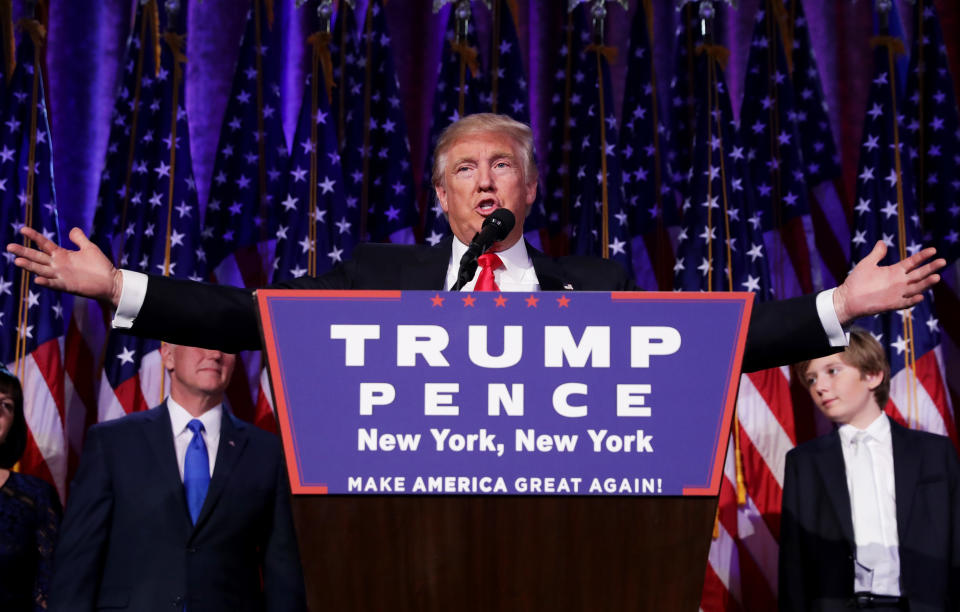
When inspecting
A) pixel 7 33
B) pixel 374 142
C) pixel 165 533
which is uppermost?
pixel 7 33

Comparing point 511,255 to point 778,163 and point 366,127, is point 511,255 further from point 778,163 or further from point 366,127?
point 778,163

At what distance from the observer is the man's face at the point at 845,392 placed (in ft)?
11.7

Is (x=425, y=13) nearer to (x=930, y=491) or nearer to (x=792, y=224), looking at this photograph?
(x=792, y=224)

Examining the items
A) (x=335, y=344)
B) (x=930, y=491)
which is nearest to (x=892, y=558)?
(x=930, y=491)

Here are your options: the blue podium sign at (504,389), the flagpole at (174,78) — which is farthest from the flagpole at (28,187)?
the blue podium sign at (504,389)

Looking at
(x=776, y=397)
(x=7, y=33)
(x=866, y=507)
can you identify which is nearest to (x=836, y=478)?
(x=866, y=507)

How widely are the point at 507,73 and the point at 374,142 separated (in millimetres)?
718

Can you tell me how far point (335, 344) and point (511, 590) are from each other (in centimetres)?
41

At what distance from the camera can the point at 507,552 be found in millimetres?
1419

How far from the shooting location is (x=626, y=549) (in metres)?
1.42

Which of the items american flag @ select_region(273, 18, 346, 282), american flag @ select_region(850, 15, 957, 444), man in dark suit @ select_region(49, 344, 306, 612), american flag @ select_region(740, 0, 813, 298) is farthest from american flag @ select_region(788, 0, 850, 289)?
man in dark suit @ select_region(49, 344, 306, 612)

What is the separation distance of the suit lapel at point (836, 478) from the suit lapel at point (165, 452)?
2.04 metres

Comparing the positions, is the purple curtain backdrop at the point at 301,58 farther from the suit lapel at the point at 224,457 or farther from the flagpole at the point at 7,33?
the suit lapel at the point at 224,457

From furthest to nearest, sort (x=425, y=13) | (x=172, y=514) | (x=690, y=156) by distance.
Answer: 1. (x=425, y=13)
2. (x=690, y=156)
3. (x=172, y=514)
